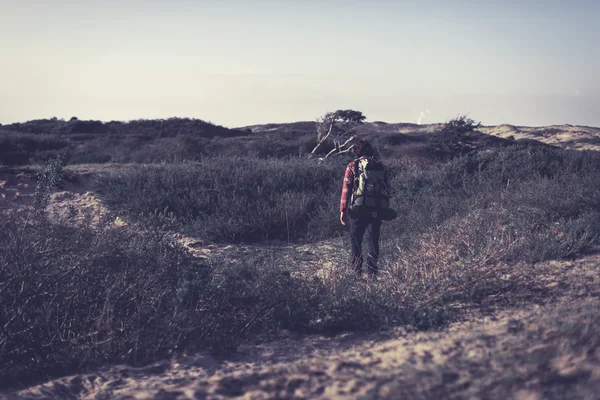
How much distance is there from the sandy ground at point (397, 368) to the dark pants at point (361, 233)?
1869 mm

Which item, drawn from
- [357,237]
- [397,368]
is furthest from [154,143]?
[397,368]

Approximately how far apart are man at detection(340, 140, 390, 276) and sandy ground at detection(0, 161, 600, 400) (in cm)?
196

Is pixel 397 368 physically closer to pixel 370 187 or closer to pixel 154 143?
pixel 370 187

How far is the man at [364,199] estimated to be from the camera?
5.57 m

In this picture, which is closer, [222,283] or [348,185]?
[222,283]

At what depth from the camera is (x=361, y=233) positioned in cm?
571

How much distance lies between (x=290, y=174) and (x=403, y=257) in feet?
19.1

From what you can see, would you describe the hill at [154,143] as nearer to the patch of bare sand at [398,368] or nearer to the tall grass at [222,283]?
the tall grass at [222,283]

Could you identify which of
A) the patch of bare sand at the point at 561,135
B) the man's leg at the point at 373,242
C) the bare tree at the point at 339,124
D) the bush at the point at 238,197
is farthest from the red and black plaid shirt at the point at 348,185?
the patch of bare sand at the point at 561,135

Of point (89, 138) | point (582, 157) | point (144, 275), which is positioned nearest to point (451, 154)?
point (582, 157)

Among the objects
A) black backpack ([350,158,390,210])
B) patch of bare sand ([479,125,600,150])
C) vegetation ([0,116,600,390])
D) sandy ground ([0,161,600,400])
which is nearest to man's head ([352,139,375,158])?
black backpack ([350,158,390,210])

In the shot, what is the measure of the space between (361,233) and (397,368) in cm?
311

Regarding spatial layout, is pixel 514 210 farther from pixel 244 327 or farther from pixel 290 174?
pixel 290 174

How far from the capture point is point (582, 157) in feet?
37.5
